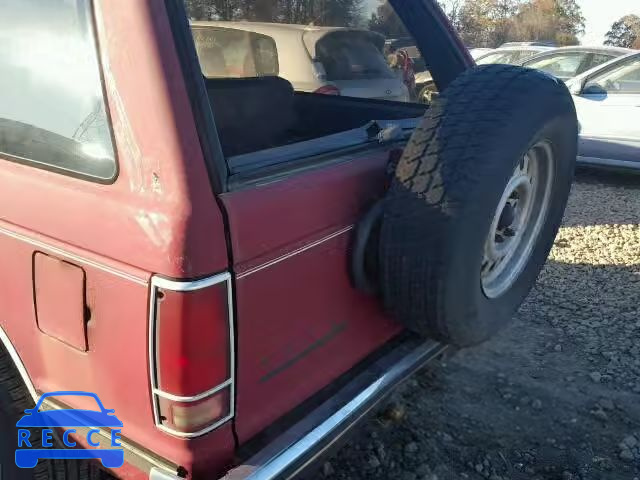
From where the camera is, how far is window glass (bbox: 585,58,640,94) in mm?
6719

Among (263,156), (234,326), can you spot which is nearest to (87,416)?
(234,326)

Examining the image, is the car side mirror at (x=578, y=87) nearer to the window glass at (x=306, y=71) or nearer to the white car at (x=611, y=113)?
the white car at (x=611, y=113)

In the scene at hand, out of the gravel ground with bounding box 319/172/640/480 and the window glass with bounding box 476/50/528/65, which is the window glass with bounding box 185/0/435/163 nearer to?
the gravel ground with bounding box 319/172/640/480

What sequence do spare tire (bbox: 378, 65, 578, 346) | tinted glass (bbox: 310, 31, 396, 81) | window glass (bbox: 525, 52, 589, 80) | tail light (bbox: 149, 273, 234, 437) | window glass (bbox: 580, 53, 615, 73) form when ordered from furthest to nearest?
window glass (bbox: 525, 52, 589, 80) → window glass (bbox: 580, 53, 615, 73) → tinted glass (bbox: 310, 31, 396, 81) → spare tire (bbox: 378, 65, 578, 346) → tail light (bbox: 149, 273, 234, 437)

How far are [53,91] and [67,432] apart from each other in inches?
37.4

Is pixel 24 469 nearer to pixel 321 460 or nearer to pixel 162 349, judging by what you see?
pixel 162 349

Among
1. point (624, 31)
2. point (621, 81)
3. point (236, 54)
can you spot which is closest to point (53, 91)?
point (236, 54)

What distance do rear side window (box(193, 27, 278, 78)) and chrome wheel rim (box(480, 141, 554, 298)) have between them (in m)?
1.15

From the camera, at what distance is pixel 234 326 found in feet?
4.97

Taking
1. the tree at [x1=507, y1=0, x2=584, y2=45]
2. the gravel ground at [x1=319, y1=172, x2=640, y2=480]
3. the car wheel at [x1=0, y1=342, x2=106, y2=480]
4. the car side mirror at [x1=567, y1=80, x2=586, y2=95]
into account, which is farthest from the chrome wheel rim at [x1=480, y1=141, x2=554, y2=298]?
the tree at [x1=507, y1=0, x2=584, y2=45]

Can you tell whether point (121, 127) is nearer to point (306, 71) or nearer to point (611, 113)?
point (306, 71)

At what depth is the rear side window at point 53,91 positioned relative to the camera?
1466 millimetres

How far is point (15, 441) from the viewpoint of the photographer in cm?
180

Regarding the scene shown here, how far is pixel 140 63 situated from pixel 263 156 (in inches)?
16.2
